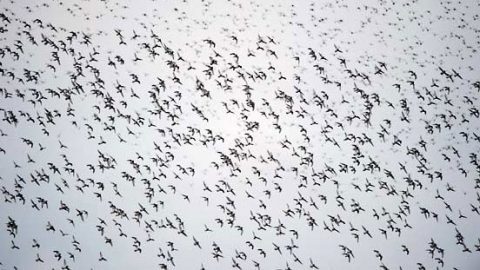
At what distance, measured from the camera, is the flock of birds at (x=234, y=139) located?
41.9ft

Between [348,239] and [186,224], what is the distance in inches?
195

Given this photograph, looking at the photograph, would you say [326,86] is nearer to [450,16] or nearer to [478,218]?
[450,16]

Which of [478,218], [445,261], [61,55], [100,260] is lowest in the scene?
[100,260]

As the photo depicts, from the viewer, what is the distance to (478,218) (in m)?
13.2

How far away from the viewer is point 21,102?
1283 cm

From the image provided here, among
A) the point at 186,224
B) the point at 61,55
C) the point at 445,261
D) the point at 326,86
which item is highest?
the point at 326,86

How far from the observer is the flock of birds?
41.9 ft

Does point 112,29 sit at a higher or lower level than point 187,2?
lower

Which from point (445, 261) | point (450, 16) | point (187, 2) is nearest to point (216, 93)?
point (187, 2)

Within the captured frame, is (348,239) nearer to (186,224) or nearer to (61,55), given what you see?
(186,224)

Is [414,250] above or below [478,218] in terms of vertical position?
below

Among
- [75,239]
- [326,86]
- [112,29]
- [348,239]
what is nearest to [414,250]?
[348,239]

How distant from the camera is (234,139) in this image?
1273 cm

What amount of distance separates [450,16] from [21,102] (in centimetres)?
1289
